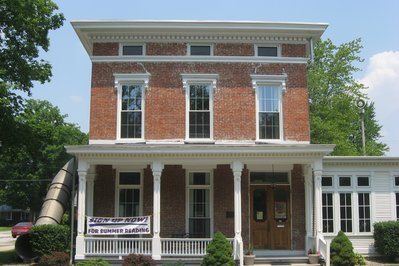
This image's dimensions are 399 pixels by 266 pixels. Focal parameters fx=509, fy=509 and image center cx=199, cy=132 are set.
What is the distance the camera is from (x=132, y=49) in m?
20.3

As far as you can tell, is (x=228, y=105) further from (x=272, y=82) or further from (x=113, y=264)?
(x=113, y=264)

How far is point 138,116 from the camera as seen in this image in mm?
19828

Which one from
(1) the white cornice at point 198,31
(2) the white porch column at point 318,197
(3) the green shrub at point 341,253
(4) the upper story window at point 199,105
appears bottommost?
(3) the green shrub at point 341,253

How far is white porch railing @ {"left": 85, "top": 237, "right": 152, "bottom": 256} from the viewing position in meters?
17.4

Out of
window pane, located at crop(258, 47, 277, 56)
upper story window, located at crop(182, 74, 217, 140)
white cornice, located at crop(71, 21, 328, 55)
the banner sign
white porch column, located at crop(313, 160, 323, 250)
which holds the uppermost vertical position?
white cornice, located at crop(71, 21, 328, 55)

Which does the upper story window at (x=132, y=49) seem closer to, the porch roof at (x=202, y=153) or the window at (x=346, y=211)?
the porch roof at (x=202, y=153)

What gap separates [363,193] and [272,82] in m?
5.56

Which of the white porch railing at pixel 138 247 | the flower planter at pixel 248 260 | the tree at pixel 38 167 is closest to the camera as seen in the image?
the flower planter at pixel 248 260

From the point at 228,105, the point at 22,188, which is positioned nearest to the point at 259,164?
the point at 228,105

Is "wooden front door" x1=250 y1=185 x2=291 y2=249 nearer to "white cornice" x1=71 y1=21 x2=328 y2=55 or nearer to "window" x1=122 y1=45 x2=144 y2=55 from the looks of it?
"white cornice" x1=71 y1=21 x2=328 y2=55

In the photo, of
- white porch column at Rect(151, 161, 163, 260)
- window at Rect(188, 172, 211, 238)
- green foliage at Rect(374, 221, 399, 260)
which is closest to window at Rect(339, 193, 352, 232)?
green foliage at Rect(374, 221, 399, 260)

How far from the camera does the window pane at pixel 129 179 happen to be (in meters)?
19.8

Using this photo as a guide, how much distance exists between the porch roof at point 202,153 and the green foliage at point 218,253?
290 cm

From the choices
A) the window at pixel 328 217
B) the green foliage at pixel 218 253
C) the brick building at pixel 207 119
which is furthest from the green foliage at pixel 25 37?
the window at pixel 328 217
